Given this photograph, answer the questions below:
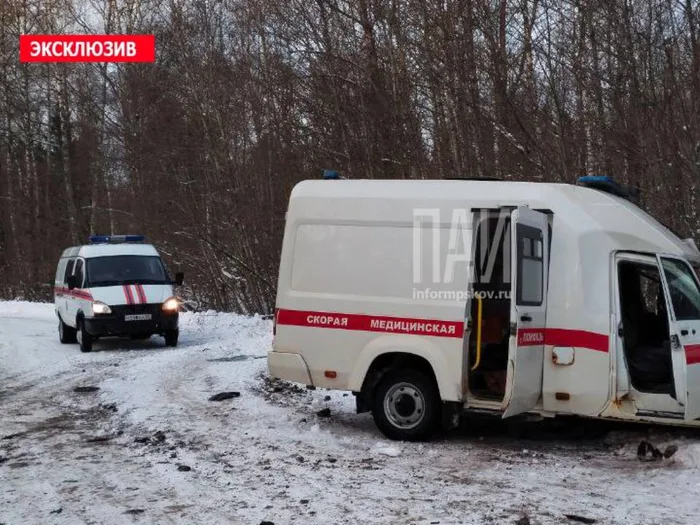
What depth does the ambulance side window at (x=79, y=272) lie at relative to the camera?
16109mm

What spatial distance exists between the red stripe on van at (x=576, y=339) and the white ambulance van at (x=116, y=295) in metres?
9.81

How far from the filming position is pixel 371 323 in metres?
8.00

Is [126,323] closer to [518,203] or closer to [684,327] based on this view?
[518,203]

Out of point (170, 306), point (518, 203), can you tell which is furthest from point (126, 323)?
point (518, 203)

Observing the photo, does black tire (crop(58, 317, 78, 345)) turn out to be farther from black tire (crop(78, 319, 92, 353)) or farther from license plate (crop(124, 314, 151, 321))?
license plate (crop(124, 314, 151, 321))

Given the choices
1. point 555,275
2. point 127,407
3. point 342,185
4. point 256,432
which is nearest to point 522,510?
point 555,275

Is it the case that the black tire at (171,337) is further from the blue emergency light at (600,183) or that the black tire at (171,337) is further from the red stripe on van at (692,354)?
the red stripe on van at (692,354)

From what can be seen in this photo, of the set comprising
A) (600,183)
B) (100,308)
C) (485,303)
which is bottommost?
(100,308)

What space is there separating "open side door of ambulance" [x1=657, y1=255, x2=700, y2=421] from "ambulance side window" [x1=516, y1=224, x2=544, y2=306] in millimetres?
1129

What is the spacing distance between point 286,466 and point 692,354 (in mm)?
3765

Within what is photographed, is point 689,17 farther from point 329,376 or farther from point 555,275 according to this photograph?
point 329,376

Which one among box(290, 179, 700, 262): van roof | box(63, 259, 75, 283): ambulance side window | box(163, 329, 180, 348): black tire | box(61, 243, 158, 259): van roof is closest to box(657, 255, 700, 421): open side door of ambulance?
box(290, 179, 700, 262): van roof

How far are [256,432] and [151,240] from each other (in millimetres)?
22587

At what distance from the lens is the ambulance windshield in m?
15.9
